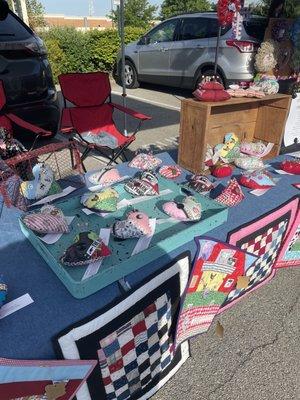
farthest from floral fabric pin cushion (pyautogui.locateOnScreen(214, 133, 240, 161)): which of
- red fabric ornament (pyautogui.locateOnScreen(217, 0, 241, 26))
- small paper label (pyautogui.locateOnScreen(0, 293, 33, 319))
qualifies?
small paper label (pyautogui.locateOnScreen(0, 293, 33, 319))

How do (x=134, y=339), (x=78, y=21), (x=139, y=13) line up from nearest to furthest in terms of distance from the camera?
(x=134, y=339) < (x=139, y=13) < (x=78, y=21)

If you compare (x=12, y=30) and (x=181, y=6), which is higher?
(x=181, y=6)

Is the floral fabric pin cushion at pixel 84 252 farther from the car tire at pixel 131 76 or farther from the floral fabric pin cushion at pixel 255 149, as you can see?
the car tire at pixel 131 76

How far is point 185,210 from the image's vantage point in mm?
1507

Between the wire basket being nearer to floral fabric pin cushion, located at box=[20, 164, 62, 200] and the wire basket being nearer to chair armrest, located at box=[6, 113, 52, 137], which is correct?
floral fabric pin cushion, located at box=[20, 164, 62, 200]

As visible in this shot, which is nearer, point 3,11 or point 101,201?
point 101,201

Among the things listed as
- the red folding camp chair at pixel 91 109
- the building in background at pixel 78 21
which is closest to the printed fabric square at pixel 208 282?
the red folding camp chair at pixel 91 109

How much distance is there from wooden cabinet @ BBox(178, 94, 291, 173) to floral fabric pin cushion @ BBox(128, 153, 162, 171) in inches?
7.0

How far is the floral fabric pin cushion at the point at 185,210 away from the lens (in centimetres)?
149

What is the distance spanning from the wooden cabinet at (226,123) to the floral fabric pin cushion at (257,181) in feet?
0.97

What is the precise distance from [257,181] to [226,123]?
0.62 m

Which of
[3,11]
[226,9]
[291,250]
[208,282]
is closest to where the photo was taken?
[208,282]

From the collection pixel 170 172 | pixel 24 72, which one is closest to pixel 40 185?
pixel 170 172

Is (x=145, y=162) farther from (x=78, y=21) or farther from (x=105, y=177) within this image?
(x=78, y=21)
